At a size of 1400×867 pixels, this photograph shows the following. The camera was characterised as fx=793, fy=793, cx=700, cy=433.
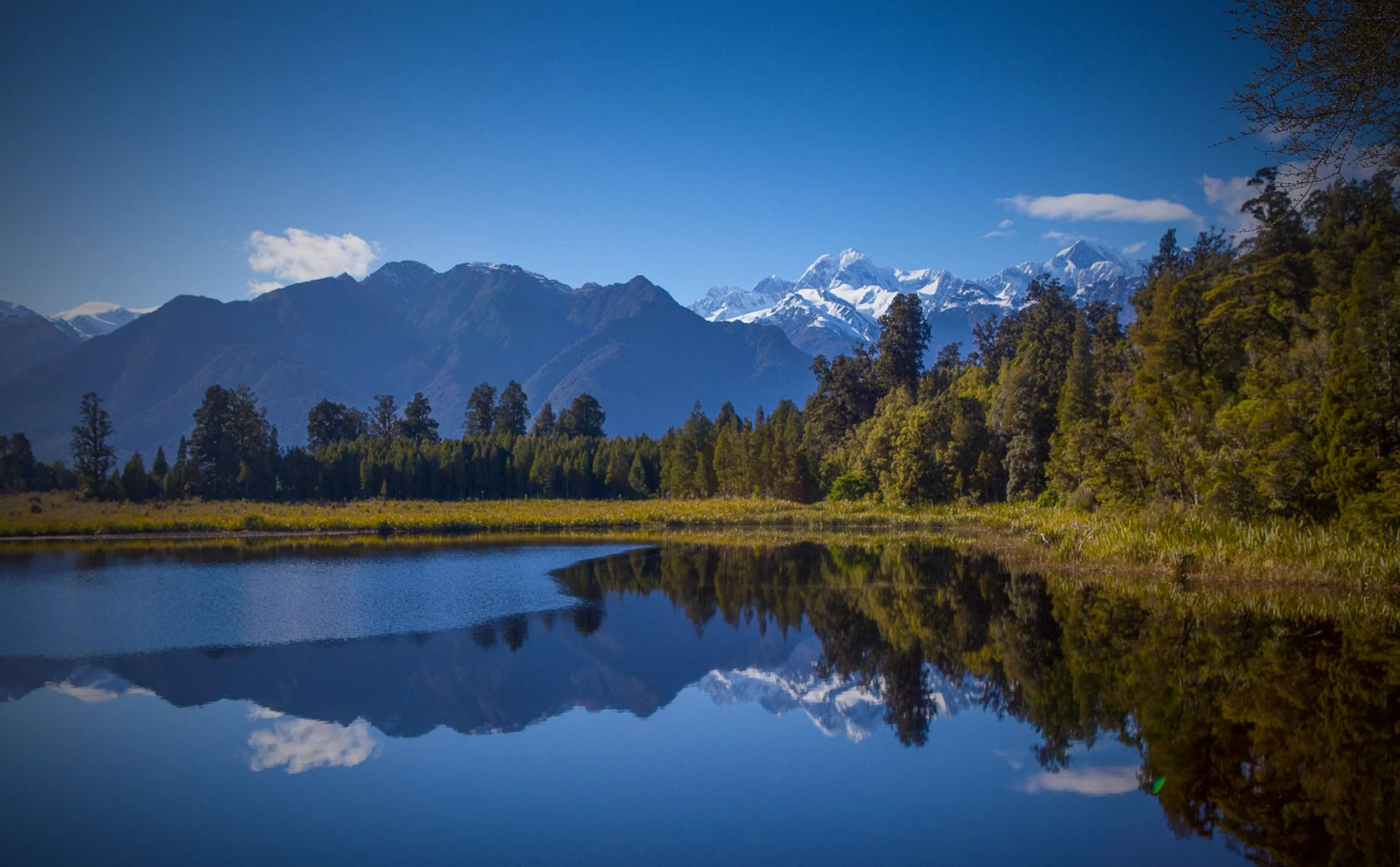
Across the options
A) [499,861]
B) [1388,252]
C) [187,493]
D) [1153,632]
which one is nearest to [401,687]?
[499,861]

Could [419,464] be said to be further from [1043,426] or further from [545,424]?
[1043,426]

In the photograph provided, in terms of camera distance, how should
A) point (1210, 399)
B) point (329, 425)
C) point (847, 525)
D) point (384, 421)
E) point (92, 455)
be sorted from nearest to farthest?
point (1210, 399) < point (847, 525) < point (92, 455) < point (329, 425) < point (384, 421)

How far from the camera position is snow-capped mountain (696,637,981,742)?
13906mm

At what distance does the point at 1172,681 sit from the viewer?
561 inches

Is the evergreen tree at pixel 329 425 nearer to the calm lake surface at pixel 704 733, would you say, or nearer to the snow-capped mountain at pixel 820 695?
the calm lake surface at pixel 704 733

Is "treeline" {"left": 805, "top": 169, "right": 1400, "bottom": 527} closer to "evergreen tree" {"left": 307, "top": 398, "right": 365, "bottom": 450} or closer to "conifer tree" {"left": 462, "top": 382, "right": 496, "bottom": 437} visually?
"conifer tree" {"left": 462, "top": 382, "right": 496, "bottom": 437}

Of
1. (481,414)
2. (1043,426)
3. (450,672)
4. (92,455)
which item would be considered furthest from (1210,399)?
(481,414)

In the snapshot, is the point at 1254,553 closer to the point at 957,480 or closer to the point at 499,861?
the point at 499,861

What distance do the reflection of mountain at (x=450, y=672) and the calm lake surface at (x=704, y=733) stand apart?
0.10 meters

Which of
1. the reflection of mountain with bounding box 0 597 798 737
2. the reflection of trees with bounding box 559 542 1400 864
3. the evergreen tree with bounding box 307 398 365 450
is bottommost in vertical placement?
the reflection of mountain with bounding box 0 597 798 737

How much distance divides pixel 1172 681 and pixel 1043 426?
155ft

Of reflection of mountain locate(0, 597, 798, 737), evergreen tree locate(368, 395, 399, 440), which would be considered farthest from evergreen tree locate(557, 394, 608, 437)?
reflection of mountain locate(0, 597, 798, 737)

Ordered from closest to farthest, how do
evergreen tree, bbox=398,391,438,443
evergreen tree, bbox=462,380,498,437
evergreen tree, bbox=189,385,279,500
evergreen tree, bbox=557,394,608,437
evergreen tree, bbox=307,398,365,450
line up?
evergreen tree, bbox=189,385,279,500, evergreen tree, bbox=307,398,365,450, evergreen tree, bbox=398,391,438,443, evergreen tree, bbox=462,380,498,437, evergreen tree, bbox=557,394,608,437

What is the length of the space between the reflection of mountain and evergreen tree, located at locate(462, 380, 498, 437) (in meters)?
98.5
